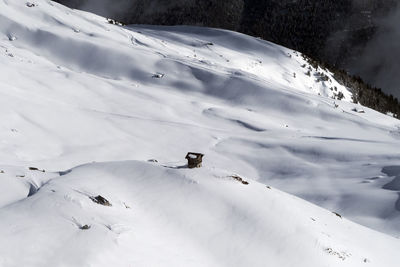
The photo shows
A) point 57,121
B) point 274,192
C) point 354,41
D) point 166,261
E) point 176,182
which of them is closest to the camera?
point 166,261

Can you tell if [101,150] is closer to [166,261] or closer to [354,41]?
[166,261]

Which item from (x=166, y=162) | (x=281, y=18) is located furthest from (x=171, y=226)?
(x=281, y=18)

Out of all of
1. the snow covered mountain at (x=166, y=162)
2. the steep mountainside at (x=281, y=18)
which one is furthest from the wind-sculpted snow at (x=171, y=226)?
the steep mountainside at (x=281, y=18)

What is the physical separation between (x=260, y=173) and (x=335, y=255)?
209 inches

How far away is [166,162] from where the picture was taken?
8633mm

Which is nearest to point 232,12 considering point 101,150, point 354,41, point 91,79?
point 354,41

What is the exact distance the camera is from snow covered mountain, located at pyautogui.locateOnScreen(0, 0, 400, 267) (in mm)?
4695

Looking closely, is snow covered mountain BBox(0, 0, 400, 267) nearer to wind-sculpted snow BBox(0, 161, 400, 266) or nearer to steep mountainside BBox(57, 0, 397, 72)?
wind-sculpted snow BBox(0, 161, 400, 266)

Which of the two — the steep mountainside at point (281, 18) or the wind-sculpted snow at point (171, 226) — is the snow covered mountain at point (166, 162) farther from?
the steep mountainside at point (281, 18)

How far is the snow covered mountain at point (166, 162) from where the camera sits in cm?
470

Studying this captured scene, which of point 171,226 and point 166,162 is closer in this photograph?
point 171,226

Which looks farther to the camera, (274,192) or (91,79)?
(91,79)

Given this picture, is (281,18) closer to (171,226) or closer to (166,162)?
(166,162)

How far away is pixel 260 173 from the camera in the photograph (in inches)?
425
